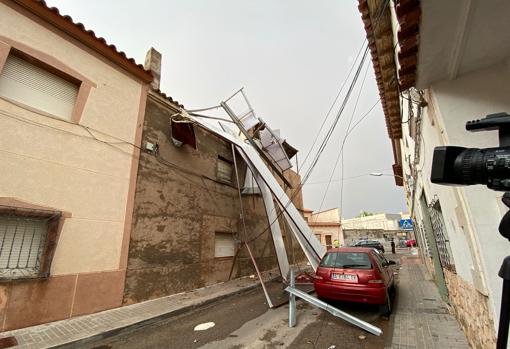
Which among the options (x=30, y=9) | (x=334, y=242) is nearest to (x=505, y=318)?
(x=30, y=9)

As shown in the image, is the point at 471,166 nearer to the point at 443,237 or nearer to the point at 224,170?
the point at 443,237

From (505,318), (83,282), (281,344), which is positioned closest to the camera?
(505,318)

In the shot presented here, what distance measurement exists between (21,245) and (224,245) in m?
6.17

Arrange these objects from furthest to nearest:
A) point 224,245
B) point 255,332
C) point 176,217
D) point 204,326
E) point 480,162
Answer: point 224,245 → point 176,217 → point 204,326 → point 255,332 → point 480,162

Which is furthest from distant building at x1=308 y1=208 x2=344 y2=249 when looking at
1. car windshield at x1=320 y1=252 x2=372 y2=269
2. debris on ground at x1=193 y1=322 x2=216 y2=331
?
debris on ground at x1=193 y1=322 x2=216 y2=331

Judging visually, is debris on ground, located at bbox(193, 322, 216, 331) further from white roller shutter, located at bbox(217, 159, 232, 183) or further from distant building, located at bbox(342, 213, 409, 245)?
distant building, located at bbox(342, 213, 409, 245)

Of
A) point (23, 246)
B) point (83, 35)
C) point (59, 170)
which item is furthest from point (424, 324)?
point (83, 35)

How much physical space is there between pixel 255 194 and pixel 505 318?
10721 millimetres

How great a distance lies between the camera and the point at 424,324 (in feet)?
15.6

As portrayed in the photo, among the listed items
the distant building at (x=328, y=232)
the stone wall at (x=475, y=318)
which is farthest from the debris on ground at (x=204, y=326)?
the distant building at (x=328, y=232)

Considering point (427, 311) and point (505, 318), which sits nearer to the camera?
point (505, 318)

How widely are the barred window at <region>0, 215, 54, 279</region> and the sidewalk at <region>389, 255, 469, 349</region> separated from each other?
6642mm

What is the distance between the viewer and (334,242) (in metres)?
25.7

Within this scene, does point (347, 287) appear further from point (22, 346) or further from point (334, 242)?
point (334, 242)
